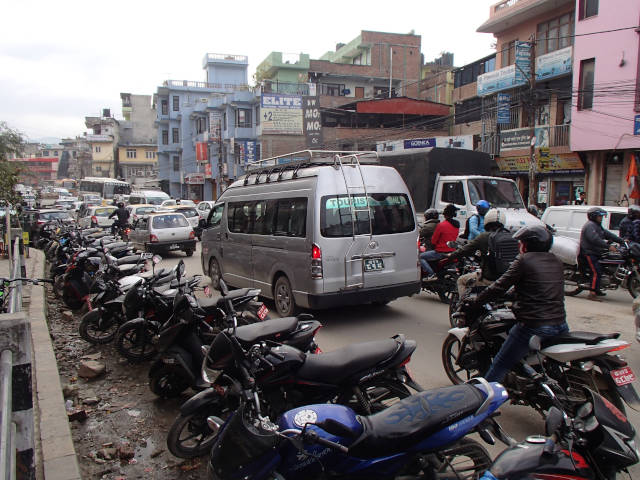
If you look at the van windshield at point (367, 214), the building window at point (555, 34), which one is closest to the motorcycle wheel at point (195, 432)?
the van windshield at point (367, 214)

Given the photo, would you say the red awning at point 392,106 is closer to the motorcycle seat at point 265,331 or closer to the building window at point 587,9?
the building window at point 587,9

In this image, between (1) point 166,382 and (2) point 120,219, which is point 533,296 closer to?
(1) point 166,382

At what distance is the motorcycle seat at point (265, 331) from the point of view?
374 cm

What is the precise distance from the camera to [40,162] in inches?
4811

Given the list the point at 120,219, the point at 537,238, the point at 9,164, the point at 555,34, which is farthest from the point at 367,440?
the point at 555,34

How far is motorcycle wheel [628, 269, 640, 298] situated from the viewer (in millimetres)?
Result: 9172

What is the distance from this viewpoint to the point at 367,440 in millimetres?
2613

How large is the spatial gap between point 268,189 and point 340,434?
637 centimetres

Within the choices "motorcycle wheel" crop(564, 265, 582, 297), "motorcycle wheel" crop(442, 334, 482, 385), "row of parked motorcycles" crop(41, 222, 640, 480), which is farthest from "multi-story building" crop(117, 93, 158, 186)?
"motorcycle wheel" crop(442, 334, 482, 385)

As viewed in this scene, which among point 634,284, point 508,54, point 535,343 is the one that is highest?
point 508,54

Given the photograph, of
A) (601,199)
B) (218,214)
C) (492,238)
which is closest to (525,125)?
(601,199)

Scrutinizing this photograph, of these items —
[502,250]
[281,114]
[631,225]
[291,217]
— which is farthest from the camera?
[281,114]

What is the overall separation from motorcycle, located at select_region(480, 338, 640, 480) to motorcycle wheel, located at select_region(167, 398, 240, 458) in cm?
228

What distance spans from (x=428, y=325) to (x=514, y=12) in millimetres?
23195
